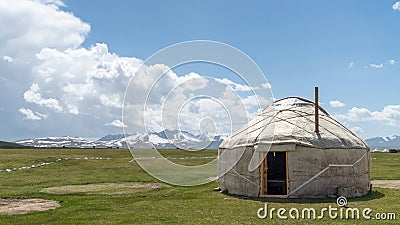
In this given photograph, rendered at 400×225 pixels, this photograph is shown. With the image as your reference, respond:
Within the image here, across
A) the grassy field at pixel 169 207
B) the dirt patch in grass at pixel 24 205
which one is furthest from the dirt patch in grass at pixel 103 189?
the dirt patch in grass at pixel 24 205

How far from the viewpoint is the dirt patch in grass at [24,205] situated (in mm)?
10559

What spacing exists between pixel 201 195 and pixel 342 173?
4397 mm

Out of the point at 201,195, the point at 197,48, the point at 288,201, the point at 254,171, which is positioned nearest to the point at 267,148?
the point at 254,171

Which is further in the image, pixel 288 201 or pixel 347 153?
pixel 347 153

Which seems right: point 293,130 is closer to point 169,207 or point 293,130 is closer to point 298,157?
point 298,157

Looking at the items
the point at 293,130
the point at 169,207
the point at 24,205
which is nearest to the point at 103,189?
the point at 24,205

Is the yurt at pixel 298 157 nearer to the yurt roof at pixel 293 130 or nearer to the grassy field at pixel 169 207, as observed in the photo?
the yurt roof at pixel 293 130

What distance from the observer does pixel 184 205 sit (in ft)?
36.3

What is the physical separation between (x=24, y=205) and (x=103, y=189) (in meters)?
4.17

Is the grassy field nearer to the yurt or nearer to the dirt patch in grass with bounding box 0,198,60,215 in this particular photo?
the dirt patch in grass with bounding box 0,198,60,215

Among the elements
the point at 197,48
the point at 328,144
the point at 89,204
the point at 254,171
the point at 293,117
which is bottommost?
the point at 89,204

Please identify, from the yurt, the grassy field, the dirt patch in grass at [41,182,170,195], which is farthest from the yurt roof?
the dirt patch in grass at [41,182,170,195]

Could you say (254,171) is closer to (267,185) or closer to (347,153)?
(267,185)

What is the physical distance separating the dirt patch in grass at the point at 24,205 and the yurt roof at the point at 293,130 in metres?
6.02
